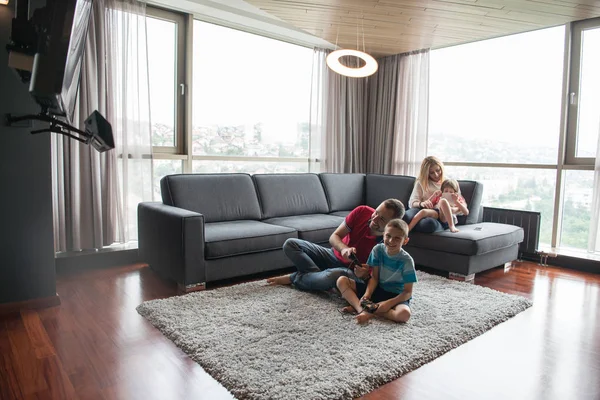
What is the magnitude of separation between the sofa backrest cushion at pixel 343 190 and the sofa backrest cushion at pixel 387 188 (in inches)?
4.1

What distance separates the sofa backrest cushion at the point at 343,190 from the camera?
181 inches

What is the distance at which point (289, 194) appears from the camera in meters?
4.21

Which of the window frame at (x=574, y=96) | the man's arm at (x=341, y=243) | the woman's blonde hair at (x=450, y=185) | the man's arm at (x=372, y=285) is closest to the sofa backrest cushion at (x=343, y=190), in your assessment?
the woman's blonde hair at (x=450, y=185)

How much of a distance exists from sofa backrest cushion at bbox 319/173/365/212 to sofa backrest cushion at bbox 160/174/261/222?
97 centimetres

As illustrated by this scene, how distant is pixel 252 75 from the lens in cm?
480

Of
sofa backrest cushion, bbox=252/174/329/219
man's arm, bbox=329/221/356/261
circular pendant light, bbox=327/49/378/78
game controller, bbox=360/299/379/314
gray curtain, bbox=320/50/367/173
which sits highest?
circular pendant light, bbox=327/49/378/78

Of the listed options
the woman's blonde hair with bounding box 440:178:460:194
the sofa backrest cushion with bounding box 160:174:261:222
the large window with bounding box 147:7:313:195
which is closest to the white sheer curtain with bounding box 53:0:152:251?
the large window with bounding box 147:7:313:195

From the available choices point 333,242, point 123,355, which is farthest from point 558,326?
point 123,355

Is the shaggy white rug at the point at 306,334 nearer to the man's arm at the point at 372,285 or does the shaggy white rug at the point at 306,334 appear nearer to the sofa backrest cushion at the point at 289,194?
the man's arm at the point at 372,285

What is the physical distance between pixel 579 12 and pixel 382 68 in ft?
7.54

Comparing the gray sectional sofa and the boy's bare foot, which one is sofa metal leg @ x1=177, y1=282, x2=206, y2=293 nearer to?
the gray sectional sofa

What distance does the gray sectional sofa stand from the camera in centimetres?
300

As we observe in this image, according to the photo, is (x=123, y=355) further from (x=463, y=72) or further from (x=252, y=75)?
(x=463, y=72)

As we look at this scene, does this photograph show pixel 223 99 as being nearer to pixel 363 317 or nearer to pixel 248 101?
pixel 248 101
